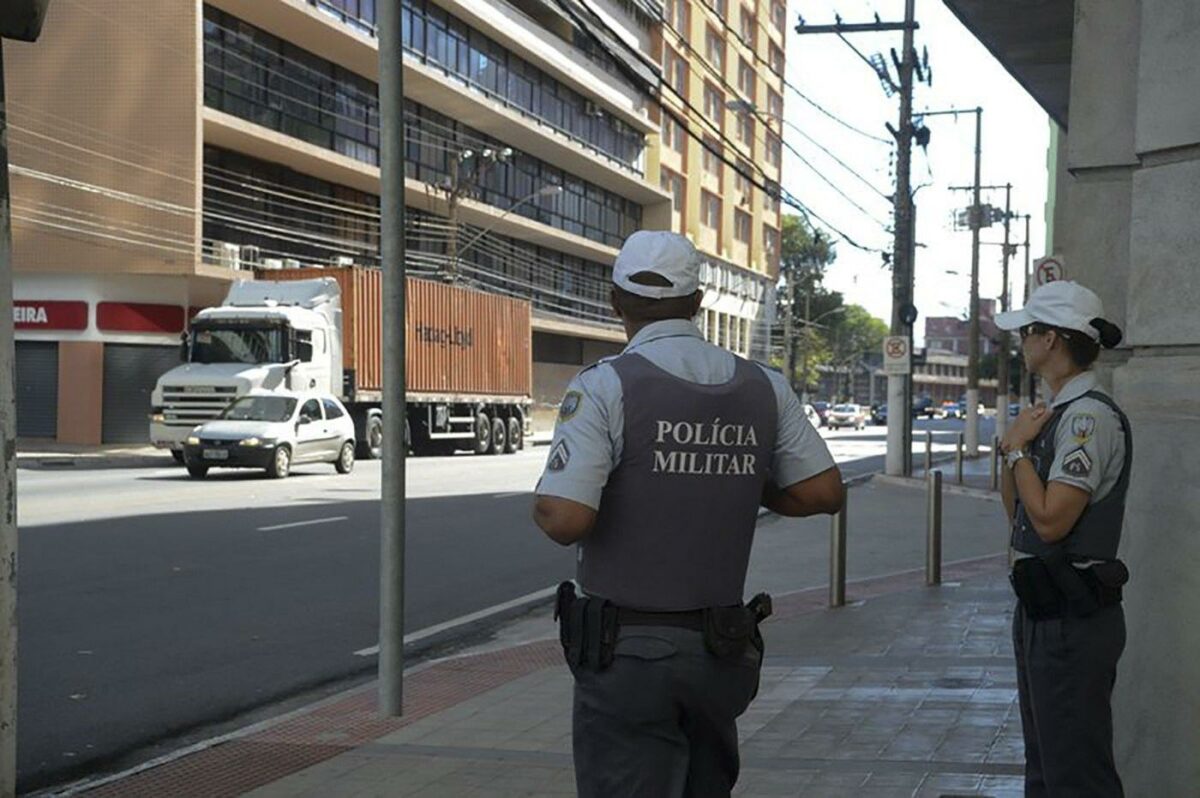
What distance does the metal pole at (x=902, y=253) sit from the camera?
2931 cm

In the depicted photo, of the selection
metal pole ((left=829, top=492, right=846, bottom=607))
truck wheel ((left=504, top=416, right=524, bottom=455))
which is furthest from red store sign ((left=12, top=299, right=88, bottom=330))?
metal pole ((left=829, top=492, right=846, bottom=607))

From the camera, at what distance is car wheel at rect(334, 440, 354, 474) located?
2628 centimetres

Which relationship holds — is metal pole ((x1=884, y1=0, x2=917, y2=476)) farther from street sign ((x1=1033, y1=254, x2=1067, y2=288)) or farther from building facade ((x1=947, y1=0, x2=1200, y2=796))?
building facade ((x1=947, y1=0, x2=1200, y2=796))

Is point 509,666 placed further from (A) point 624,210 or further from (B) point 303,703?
(A) point 624,210

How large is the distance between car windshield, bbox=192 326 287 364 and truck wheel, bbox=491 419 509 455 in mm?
11812

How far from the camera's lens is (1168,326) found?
15.0 feet

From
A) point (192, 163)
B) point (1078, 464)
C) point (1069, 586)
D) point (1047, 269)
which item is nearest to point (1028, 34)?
point (1047, 269)

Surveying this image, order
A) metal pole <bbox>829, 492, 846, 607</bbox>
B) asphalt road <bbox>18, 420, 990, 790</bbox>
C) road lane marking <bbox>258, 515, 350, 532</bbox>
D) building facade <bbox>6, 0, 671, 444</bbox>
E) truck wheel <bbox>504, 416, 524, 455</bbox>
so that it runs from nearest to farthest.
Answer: asphalt road <bbox>18, 420, 990, 790</bbox> < metal pole <bbox>829, 492, 846, 607</bbox> < road lane marking <bbox>258, 515, 350, 532</bbox> < building facade <bbox>6, 0, 671, 444</bbox> < truck wheel <bbox>504, 416, 524, 455</bbox>

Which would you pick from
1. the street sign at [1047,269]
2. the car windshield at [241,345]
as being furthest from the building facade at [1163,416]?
the car windshield at [241,345]

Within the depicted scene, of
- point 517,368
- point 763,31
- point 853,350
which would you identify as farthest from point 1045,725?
point 853,350

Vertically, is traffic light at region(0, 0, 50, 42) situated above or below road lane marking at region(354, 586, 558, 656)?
above

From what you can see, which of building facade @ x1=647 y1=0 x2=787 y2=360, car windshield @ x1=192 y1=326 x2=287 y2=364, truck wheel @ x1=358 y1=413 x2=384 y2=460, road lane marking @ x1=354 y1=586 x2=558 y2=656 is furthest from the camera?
building facade @ x1=647 y1=0 x2=787 y2=360

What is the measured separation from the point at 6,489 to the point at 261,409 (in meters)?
20.7

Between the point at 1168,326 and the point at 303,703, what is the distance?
5010mm
